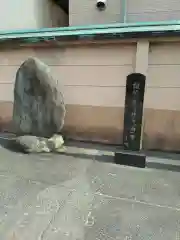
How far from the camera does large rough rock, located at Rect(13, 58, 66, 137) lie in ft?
8.22

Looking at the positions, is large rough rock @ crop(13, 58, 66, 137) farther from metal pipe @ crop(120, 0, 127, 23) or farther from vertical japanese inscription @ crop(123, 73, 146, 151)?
metal pipe @ crop(120, 0, 127, 23)

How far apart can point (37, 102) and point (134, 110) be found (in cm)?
116

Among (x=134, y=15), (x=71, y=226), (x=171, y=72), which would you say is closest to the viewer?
(x=71, y=226)

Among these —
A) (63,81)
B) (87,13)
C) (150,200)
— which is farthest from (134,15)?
(150,200)

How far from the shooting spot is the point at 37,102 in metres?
2.61

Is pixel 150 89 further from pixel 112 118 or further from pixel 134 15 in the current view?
pixel 134 15

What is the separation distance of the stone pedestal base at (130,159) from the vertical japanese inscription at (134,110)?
13 centimetres

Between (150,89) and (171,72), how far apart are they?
287mm

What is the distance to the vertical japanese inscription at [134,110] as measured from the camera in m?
2.21

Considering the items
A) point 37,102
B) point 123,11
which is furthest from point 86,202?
point 123,11

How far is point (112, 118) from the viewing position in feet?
8.79

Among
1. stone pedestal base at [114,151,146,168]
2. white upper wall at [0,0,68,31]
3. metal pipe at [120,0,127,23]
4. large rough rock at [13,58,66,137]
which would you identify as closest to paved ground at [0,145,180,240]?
stone pedestal base at [114,151,146,168]

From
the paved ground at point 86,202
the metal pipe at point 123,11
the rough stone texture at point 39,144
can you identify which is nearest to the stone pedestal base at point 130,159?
the paved ground at point 86,202

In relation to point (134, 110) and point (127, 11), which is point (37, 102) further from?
point (127, 11)
